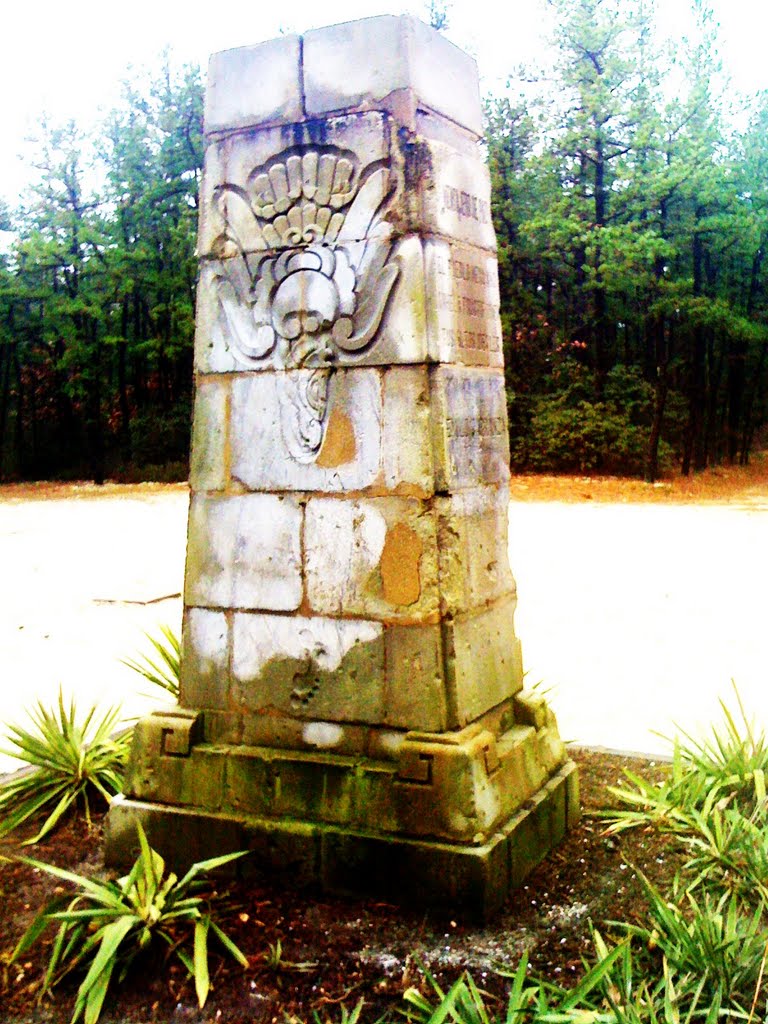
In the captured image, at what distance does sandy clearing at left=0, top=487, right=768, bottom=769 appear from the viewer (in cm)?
660

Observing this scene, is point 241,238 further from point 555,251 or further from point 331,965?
point 555,251

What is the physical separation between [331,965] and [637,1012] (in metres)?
1.01

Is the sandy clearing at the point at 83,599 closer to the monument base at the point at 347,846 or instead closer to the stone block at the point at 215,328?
the monument base at the point at 347,846

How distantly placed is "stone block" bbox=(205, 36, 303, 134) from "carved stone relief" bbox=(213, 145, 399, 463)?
0.62ft

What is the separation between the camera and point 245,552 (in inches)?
163

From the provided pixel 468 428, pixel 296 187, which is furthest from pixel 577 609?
pixel 296 187

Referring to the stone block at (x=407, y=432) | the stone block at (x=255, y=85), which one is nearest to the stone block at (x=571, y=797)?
the stone block at (x=407, y=432)

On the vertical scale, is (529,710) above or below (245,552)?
below

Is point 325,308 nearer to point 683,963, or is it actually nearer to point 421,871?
point 421,871

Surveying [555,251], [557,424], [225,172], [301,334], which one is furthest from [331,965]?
[555,251]

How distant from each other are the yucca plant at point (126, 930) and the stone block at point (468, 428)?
1.58 meters

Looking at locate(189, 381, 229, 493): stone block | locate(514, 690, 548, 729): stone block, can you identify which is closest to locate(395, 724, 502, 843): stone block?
locate(514, 690, 548, 729): stone block

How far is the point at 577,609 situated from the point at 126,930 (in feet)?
20.5

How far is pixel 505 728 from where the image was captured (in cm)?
429
